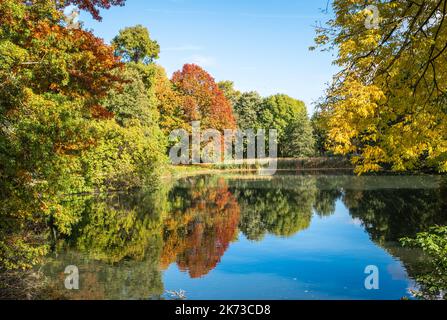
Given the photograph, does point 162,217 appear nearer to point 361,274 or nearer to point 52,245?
point 52,245

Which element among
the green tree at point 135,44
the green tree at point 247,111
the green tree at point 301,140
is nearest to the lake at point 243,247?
the green tree at point 135,44

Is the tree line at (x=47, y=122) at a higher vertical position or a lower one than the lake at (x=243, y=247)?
higher

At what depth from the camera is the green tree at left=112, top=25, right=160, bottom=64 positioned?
4103 centimetres

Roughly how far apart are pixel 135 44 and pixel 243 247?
3346cm

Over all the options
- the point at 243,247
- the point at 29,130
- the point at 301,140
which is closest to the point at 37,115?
the point at 29,130

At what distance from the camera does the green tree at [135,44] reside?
4103 centimetres

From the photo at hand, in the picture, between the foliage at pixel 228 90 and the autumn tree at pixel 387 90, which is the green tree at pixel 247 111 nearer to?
the foliage at pixel 228 90

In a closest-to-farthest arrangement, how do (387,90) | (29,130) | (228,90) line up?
(29,130) → (387,90) → (228,90)

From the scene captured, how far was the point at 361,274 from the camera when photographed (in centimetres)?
954

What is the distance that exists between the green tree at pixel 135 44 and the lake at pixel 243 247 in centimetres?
2303

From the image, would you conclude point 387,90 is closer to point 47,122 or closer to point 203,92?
point 47,122

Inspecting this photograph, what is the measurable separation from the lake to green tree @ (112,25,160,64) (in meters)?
23.0

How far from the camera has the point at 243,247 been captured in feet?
40.4
